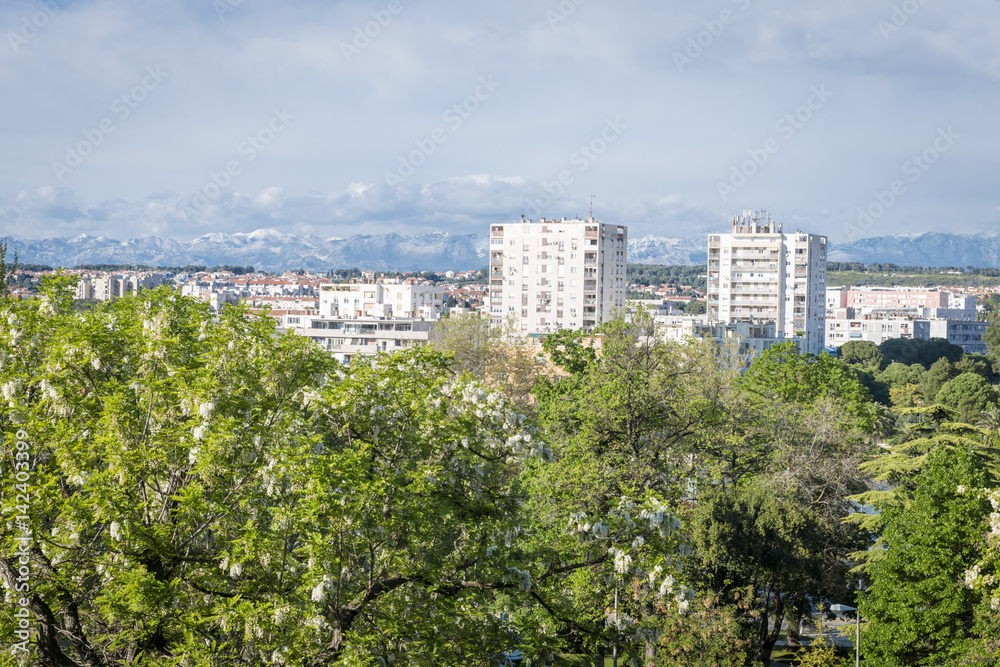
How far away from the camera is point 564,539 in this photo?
44.0 feet

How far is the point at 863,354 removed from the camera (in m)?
114

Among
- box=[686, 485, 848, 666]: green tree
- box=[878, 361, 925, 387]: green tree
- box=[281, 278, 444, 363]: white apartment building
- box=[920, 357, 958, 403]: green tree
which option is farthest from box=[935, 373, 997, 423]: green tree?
box=[686, 485, 848, 666]: green tree

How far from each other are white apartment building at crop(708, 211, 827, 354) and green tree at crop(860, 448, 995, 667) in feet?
327

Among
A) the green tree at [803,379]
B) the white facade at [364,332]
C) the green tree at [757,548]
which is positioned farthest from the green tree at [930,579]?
the white facade at [364,332]

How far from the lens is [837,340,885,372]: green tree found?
113m

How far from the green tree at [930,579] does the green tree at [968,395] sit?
193ft

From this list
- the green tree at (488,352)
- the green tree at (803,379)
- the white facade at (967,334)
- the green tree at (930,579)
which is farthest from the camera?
the white facade at (967,334)

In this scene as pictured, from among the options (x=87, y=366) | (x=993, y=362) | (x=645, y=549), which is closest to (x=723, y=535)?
(x=645, y=549)

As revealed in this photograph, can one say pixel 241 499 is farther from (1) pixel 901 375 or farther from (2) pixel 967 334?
(2) pixel 967 334

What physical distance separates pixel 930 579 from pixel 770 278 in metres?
105

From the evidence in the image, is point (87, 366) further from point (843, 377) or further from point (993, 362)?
point (993, 362)

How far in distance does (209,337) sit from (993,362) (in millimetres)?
123063

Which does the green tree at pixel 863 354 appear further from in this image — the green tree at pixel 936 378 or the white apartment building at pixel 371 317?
the white apartment building at pixel 371 317

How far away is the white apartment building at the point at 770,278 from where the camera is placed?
120375mm
